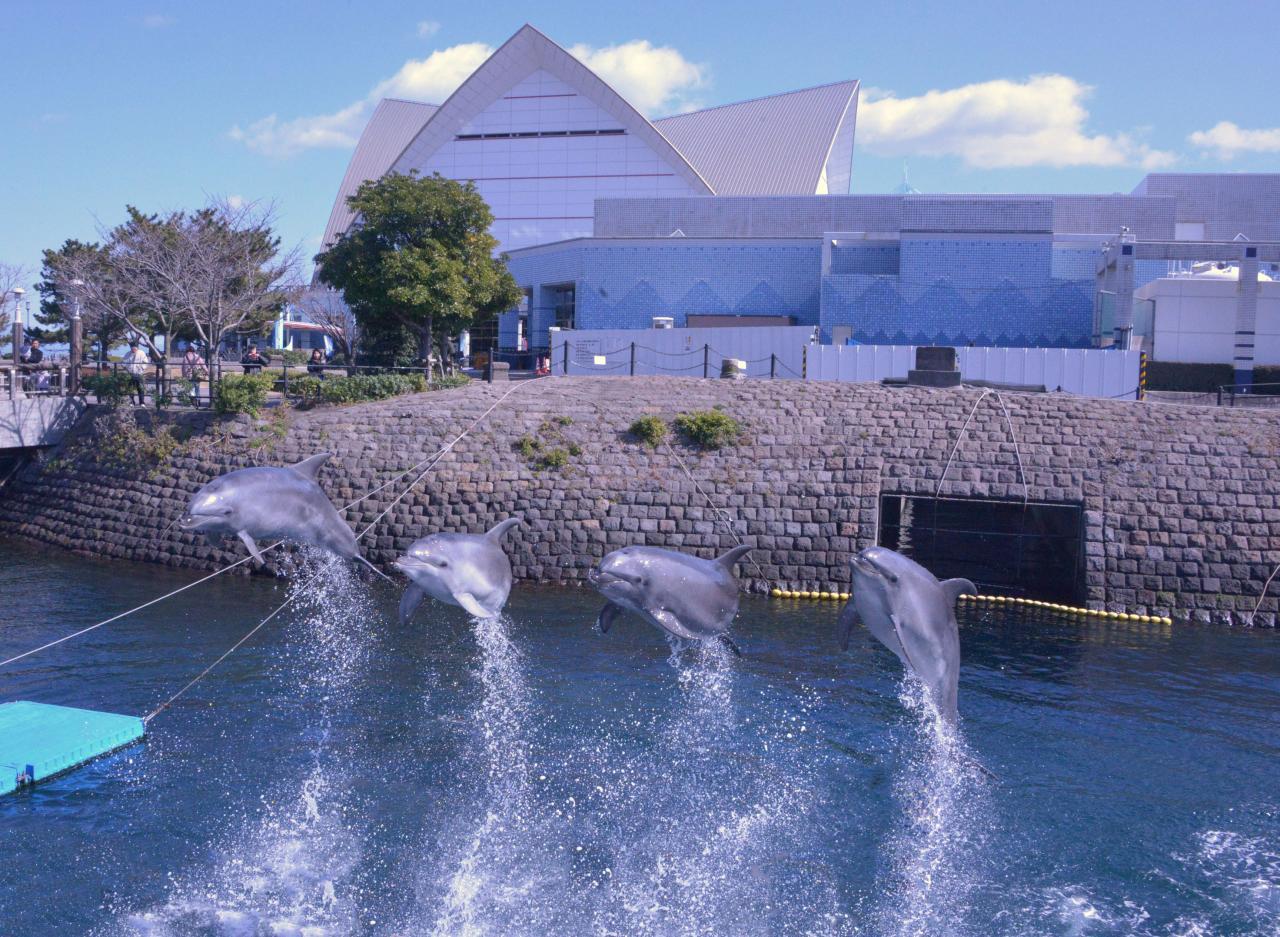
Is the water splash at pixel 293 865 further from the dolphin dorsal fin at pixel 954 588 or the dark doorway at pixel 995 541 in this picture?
the dark doorway at pixel 995 541

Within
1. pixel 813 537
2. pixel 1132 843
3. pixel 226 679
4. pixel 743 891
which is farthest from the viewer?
pixel 813 537

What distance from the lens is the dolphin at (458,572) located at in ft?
27.2

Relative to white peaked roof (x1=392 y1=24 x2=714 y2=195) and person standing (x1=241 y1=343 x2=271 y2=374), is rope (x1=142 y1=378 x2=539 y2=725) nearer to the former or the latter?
person standing (x1=241 y1=343 x2=271 y2=374)

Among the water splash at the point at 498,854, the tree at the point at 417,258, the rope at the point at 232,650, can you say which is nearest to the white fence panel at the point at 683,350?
the tree at the point at 417,258

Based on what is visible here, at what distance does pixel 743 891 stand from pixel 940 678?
8.02 ft

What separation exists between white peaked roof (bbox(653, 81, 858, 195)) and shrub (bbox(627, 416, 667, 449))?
34.5 metres

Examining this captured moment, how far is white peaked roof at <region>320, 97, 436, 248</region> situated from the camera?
62625mm

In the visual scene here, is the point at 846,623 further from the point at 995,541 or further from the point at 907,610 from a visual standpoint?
the point at 995,541

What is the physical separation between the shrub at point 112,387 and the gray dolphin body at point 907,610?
22.7m

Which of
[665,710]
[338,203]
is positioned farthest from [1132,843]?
[338,203]

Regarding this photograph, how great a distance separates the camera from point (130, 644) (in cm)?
1578

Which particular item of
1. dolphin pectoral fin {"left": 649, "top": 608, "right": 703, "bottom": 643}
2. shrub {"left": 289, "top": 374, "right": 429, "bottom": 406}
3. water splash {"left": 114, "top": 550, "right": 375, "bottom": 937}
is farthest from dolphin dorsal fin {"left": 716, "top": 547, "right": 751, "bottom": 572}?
shrub {"left": 289, "top": 374, "right": 429, "bottom": 406}

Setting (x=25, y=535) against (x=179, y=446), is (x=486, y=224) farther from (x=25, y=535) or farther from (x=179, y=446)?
(x=25, y=535)

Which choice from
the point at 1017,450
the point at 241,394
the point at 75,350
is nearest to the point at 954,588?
the point at 1017,450
